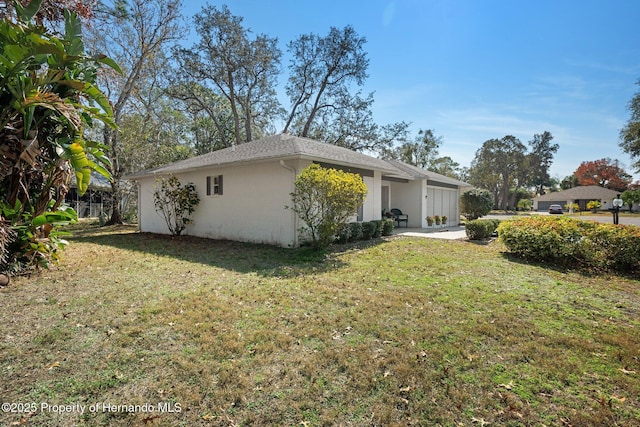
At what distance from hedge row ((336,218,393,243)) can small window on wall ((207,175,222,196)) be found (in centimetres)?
549

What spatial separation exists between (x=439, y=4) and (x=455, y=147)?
37025 millimetres

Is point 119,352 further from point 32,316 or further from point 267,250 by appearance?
point 267,250

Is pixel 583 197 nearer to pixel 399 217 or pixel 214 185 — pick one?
pixel 399 217

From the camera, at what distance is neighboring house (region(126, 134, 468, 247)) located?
1007cm

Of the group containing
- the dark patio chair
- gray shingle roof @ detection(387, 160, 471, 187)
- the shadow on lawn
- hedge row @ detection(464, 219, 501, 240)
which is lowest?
the shadow on lawn

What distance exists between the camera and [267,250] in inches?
381

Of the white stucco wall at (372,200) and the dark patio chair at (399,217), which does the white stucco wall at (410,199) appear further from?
the white stucco wall at (372,200)

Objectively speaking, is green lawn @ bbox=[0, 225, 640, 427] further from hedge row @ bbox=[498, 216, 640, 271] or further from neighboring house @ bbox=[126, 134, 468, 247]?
neighboring house @ bbox=[126, 134, 468, 247]

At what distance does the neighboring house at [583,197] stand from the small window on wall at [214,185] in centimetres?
5988

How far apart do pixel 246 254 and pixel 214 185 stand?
4933 mm

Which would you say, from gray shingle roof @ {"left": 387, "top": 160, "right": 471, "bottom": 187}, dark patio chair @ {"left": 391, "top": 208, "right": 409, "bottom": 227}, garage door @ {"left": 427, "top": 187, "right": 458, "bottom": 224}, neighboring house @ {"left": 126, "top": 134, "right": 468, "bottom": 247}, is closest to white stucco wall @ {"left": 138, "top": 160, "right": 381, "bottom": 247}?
neighboring house @ {"left": 126, "top": 134, "right": 468, "bottom": 247}

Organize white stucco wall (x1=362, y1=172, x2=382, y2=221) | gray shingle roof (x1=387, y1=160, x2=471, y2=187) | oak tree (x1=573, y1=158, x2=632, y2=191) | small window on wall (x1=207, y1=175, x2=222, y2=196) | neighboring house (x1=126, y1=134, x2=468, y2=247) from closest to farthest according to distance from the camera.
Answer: neighboring house (x1=126, y1=134, x2=468, y2=247), small window on wall (x1=207, y1=175, x2=222, y2=196), white stucco wall (x1=362, y1=172, x2=382, y2=221), gray shingle roof (x1=387, y1=160, x2=471, y2=187), oak tree (x1=573, y1=158, x2=632, y2=191)

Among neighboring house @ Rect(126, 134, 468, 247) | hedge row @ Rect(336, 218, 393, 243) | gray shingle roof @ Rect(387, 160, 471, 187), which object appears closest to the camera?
neighboring house @ Rect(126, 134, 468, 247)

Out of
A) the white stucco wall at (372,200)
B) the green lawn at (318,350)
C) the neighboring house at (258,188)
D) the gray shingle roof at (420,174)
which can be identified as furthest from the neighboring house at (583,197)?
the green lawn at (318,350)
